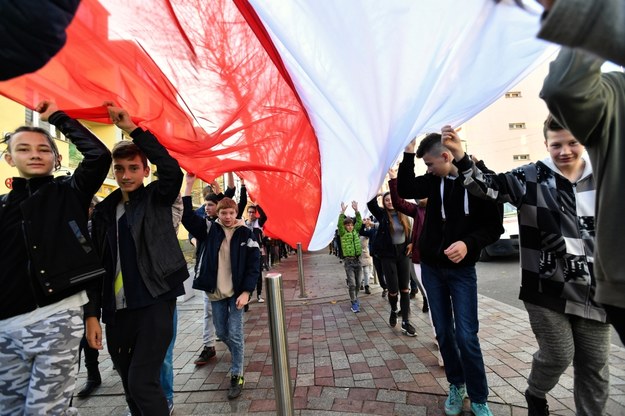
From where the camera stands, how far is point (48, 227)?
186cm

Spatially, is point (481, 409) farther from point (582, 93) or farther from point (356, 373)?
point (582, 93)

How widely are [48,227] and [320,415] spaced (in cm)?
245

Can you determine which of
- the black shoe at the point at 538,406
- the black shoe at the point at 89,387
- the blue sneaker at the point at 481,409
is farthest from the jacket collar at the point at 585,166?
the black shoe at the point at 89,387

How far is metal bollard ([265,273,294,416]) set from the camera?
6.80ft

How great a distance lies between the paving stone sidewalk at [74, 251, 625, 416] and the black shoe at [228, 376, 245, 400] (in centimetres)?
6

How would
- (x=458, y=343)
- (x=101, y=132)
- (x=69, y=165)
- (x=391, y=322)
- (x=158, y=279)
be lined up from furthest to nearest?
(x=101, y=132) < (x=69, y=165) < (x=391, y=322) < (x=458, y=343) < (x=158, y=279)

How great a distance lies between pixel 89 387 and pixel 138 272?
2.23m

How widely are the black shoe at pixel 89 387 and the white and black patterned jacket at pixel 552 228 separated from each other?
4.05 m

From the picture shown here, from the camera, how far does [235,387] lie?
322 cm

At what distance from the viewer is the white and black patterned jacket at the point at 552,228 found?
1.94 metres

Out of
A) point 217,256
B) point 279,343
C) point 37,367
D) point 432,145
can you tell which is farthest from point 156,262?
point 432,145

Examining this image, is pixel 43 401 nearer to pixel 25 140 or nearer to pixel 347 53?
pixel 25 140

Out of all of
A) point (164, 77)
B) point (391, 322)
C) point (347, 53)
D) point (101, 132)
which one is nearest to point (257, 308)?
point (391, 322)

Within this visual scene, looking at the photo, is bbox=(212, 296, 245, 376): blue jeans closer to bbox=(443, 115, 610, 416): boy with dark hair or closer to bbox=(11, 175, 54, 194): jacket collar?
bbox=(11, 175, 54, 194): jacket collar
